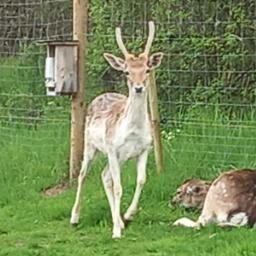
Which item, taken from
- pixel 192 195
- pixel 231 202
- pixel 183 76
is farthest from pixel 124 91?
pixel 231 202

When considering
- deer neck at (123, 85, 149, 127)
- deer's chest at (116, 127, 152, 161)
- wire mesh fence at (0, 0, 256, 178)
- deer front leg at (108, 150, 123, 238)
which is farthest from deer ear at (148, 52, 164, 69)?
wire mesh fence at (0, 0, 256, 178)

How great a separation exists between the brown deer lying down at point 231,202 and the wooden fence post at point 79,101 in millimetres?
2074

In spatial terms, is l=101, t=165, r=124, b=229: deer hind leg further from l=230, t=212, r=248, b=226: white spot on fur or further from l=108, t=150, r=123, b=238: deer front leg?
l=230, t=212, r=248, b=226: white spot on fur

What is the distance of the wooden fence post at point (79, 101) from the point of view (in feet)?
35.2

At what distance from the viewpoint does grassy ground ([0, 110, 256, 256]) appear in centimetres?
808

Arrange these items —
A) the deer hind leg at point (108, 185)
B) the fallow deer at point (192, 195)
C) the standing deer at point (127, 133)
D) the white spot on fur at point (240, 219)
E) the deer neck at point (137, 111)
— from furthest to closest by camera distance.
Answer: the fallow deer at point (192, 195) → the deer hind leg at point (108, 185) → the deer neck at point (137, 111) → the standing deer at point (127, 133) → the white spot on fur at point (240, 219)

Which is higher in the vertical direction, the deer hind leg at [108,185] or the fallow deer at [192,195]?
the deer hind leg at [108,185]

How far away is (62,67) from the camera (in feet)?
35.0

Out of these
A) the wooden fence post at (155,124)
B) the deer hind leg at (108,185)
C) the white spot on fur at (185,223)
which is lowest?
the white spot on fur at (185,223)

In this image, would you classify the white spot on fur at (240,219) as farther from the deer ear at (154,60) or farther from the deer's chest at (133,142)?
the deer ear at (154,60)

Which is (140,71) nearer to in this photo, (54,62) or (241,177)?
(241,177)

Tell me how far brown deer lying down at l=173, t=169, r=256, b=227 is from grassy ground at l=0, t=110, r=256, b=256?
5.1 inches

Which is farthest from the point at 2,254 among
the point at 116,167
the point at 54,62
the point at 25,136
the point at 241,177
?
the point at 25,136

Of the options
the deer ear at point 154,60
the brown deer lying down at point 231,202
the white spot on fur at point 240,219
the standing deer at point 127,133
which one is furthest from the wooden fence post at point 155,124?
the white spot on fur at point 240,219
